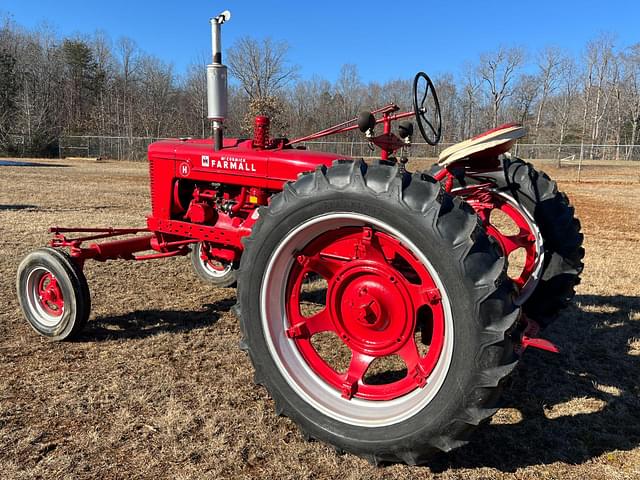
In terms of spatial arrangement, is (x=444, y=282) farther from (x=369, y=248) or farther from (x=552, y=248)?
(x=552, y=248)

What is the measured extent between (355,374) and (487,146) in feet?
4.41

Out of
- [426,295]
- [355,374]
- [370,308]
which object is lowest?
[355,374]

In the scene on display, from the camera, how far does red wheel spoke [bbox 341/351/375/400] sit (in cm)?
225

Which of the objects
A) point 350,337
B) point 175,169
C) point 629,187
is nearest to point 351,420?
point 350,337

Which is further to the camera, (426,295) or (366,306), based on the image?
(366,306)

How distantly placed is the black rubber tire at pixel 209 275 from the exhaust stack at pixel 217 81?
161cm

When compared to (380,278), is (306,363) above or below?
below

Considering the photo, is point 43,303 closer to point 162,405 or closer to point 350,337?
point 162,405

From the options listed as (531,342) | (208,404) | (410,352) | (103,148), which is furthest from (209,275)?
(103,148)

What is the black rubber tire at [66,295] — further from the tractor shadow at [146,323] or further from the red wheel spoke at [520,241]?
the red wheel spoke at [520,241]

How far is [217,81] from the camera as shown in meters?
3.30

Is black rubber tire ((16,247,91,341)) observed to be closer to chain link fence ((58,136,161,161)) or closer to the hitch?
the hitch

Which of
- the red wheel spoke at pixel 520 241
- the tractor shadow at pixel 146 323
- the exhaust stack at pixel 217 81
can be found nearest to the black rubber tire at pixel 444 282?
the exhaust stack at pixel 217 81

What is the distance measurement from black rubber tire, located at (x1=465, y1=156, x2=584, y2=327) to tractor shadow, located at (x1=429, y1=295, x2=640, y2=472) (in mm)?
374
